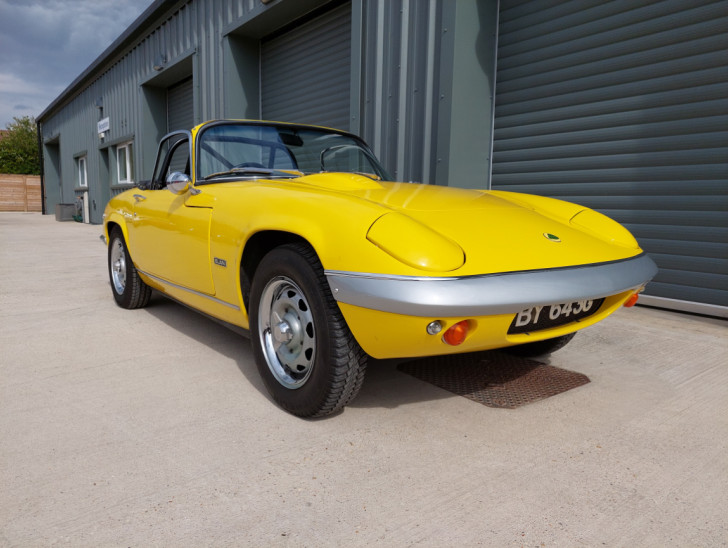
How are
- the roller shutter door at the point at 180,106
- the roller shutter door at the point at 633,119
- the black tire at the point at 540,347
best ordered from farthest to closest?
the roller shutter door at the point at 180,106 < the roller shutter door at the point at 633,119 < the black tire at the point at 540,347

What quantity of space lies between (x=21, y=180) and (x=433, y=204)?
3714 centimetres

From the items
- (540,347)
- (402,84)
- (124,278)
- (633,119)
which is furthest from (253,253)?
(402,84)

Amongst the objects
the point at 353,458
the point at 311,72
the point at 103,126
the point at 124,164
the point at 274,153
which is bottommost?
the point at 353,458

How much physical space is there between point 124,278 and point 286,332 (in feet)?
8.64

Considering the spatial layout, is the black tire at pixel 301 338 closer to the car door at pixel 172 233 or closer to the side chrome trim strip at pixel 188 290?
the side chrome trim strip at pixel 188 290

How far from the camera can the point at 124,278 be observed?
14.2 ft

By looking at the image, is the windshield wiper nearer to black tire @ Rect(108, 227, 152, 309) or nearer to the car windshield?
the car windshield

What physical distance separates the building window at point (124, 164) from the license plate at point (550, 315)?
623 inches

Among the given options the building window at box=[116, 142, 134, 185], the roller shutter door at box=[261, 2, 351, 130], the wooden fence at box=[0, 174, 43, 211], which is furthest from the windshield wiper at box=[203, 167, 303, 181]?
the wooden fence at box=[0, 174, 43, 211]

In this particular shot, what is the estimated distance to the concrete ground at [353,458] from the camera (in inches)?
60.1

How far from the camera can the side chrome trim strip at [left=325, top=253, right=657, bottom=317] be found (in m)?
1.77

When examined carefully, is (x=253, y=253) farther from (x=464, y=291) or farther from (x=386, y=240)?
(x=464, y=291)

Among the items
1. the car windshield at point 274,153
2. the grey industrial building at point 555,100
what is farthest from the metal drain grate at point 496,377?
the grey industrial building at point 555,100

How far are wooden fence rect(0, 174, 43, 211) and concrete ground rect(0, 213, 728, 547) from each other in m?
35.1
